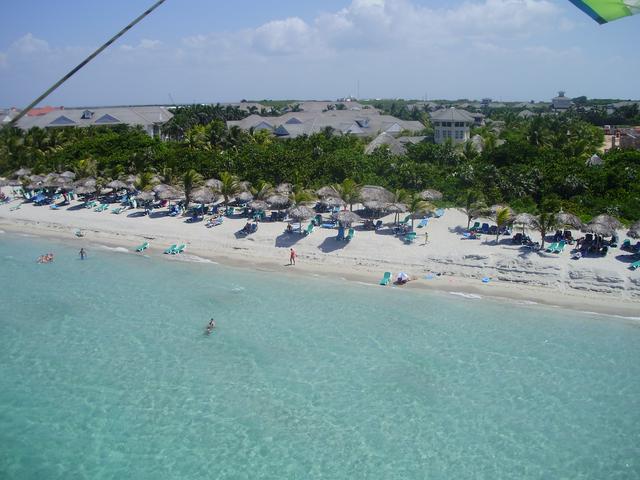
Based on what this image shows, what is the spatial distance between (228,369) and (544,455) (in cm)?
872

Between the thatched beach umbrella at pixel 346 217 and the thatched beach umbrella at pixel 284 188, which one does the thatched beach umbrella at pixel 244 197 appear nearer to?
the thatched beach umbrella at pixel 284 188

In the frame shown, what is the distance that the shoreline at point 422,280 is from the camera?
18.7 meters

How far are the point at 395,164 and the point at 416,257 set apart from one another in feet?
39.8

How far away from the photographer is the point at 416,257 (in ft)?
74.3

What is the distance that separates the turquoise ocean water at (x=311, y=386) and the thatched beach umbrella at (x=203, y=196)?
8674mm

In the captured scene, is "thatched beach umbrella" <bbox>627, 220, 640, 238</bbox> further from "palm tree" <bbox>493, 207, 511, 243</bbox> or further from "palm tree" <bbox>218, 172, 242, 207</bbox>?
"palm tree" <bbox>218, 172, 242, 207</bbox>

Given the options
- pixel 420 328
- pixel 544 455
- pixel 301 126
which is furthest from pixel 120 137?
pixel 544 455

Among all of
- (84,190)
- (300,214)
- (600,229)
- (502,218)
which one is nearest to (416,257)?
(502,218)

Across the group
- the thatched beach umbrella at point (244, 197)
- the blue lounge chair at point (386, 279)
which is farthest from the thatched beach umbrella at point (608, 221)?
the thatched beach umbrella at point (244, 197)

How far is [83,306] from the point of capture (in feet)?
65.2

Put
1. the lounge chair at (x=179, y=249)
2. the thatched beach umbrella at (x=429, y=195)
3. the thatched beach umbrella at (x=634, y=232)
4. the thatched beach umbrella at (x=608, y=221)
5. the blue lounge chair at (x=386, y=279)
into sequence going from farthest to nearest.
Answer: the thatched beach umbrella at (x=429, y=195), the lounge chair at (x=179, y=249), the blue lounge chair at (x=386, y=279), the thatched beach umbrella at (x=608, y=221), the thatched beach umbrella at (x=634, y=232)

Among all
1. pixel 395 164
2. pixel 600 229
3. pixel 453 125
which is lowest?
pixel 600 229

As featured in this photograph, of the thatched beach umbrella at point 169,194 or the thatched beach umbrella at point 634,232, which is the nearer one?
the thatched beach umbrella at point 634,232

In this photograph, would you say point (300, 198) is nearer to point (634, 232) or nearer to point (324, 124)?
point (634, 232)
